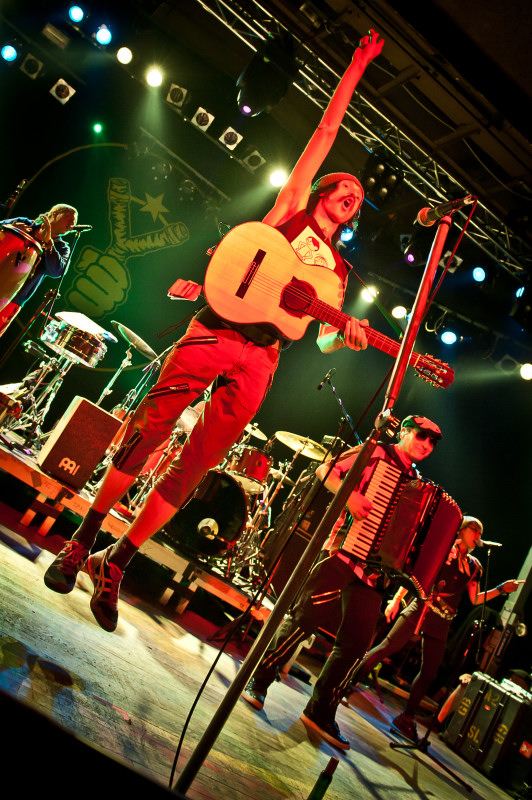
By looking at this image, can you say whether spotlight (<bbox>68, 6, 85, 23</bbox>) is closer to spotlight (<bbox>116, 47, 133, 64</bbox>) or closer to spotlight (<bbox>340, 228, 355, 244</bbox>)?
spotlight (<bbox>116, 47, 133, 64</bbox>)

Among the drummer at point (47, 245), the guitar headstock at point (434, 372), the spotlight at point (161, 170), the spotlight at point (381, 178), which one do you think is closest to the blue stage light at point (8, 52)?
the spotlight at point (161, 170)

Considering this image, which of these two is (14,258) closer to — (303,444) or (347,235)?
(303,444)

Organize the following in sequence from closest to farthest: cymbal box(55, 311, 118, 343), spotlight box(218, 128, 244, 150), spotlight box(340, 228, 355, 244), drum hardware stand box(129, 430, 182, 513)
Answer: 1. drum hardware stand box(129, 430, 182, 513)
2. cymbal box(55, 311, 118, 343)
3. spotlight box(218, 128, 244, 150)
4. spotlight box(340, 228, 355, 244)

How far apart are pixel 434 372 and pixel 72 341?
439 centimetres

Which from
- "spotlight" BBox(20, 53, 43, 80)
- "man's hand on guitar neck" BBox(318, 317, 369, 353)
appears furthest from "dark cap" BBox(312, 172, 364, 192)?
"spotlight" BBox(20, 53, 43, 80)

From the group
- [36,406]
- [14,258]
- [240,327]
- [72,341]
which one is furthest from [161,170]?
[240,327]

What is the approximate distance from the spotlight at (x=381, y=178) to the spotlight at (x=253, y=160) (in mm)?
1872

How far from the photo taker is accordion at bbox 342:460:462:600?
11.0ft

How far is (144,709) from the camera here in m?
1.82

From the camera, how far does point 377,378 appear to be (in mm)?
10000

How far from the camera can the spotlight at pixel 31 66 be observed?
7.30 meters

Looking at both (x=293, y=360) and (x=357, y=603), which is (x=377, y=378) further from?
(x=357, y=603)

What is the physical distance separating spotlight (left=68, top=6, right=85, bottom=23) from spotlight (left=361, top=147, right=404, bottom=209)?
187 inches

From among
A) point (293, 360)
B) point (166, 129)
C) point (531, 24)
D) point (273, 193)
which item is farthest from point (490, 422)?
point (166, 129)
